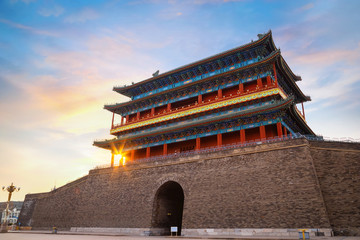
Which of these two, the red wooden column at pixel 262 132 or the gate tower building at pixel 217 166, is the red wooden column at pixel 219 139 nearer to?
the gate tower building at pixel 217 166

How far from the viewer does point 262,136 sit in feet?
70.7

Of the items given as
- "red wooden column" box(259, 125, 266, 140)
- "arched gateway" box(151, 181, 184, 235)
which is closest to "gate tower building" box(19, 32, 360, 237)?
"arched gateway" box(151, 181, 184, 235)

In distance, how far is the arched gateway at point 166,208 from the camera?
2292 centimetres

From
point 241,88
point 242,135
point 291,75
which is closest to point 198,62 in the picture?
point 241,88

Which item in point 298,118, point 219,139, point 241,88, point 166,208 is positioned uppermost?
point 241,88

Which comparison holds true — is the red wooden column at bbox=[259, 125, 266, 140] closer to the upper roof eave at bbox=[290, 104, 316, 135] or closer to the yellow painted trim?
the yellow painted trim

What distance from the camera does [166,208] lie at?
78.8ft

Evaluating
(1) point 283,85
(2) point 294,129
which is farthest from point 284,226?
(1) point 283,85

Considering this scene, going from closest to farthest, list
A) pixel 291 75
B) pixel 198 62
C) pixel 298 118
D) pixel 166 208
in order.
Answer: pixel 166 208 → pixel 298 118 → pixel 198 62 → pixel 291 75

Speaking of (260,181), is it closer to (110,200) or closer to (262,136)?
(262,136)

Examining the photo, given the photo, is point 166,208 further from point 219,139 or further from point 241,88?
point 241,88

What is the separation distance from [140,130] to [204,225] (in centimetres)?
1462

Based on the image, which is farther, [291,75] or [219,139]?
[291,75]

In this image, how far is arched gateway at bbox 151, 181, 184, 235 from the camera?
22.9 m
